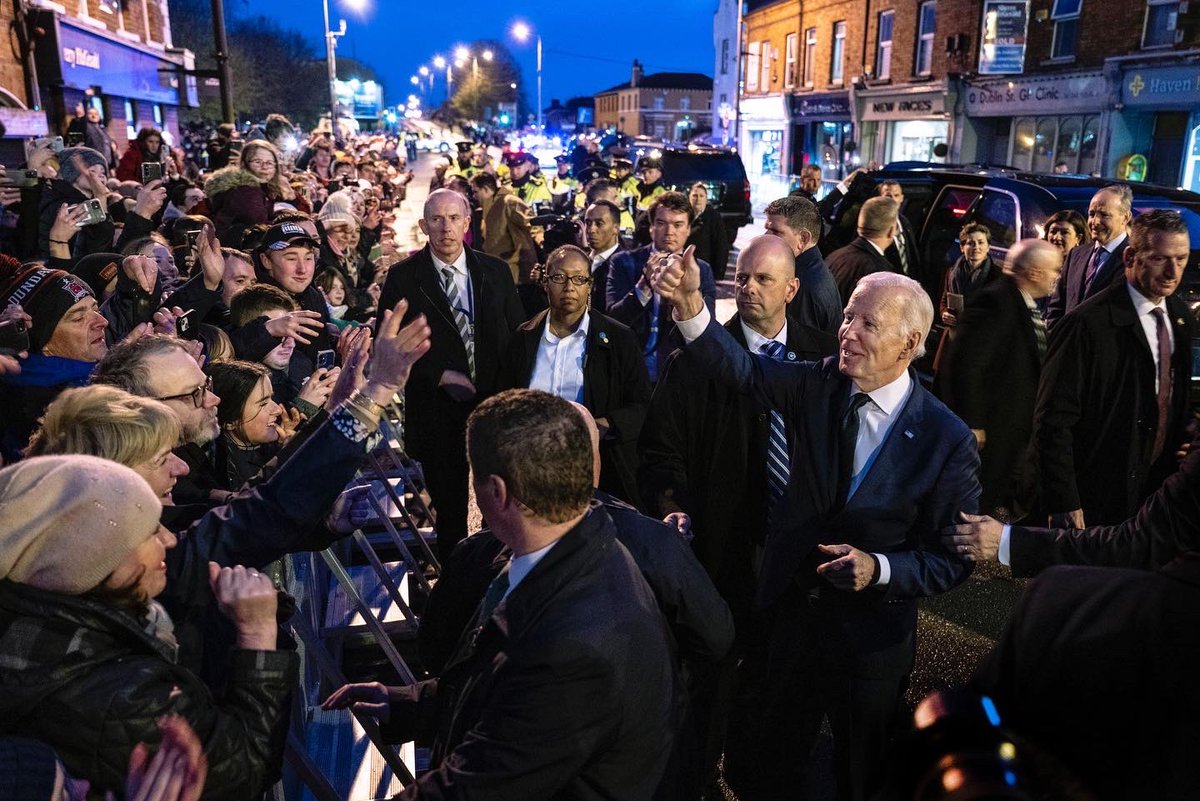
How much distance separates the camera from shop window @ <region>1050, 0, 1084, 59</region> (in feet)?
64.1

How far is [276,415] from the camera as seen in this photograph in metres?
3.65

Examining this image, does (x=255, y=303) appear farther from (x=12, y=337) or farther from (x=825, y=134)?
(x=825, y=134)

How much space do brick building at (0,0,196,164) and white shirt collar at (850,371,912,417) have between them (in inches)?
501

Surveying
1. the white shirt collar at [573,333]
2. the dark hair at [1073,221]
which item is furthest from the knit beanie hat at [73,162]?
the dark hair at [1073,221]

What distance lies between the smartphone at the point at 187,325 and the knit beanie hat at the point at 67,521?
2530mm

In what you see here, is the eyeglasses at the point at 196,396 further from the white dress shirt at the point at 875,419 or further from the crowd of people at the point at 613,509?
the white dress shirt at the point at 875,419

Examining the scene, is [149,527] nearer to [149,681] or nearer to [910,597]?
[149,681]

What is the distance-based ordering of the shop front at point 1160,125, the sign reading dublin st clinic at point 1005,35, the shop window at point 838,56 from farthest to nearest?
the shop window at point 838,56, the sign reading dublin st clinic at point 1005,35, the shop front at point 1160,125

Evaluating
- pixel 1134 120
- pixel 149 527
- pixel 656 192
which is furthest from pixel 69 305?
pixel 1134 120

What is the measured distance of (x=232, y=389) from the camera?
3.43 meters

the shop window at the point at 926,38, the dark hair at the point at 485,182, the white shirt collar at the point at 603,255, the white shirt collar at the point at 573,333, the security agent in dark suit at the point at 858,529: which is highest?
the shop window at the point at 926,38

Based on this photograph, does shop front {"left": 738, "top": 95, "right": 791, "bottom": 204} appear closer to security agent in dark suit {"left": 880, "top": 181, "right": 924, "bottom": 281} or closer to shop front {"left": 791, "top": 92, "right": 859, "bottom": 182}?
shop front {"left": 791, "top": 92, "right": 859, "bottom": 182}

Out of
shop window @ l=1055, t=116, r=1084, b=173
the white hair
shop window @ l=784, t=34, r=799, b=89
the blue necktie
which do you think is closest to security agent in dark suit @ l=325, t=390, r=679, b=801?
the white hair

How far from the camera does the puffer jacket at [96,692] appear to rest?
166 cm
